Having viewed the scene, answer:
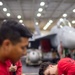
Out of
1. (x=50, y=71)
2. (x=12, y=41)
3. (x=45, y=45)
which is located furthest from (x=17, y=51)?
(x=45, y=45)

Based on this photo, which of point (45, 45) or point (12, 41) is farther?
point (45, 45)

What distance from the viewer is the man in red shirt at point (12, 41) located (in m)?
1.02

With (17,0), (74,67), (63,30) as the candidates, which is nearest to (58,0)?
(17,0)

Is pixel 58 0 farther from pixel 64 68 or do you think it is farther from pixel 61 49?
pixel 64 68

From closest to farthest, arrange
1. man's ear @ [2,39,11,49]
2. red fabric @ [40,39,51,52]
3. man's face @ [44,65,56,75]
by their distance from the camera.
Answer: man's ear @ [2,39,11,49] → man's face @ [44,65,56,75] → red fabric @ [40,39,51,52]

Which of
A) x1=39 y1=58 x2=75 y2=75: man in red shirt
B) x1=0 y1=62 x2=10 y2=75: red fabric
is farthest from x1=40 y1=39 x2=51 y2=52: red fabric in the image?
x1=0 y1=62 x2=10 y2=75: red fabric

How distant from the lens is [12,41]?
40.2 inches

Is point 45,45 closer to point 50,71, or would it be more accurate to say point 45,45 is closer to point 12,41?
point 50,71

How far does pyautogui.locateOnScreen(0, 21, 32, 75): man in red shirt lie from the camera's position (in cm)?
102

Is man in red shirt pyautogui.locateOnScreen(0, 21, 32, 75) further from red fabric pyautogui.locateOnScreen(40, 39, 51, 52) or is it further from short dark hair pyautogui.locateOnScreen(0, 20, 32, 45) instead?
red fabric pyautogui.locateOnScreen(40, 39, 51, 52)

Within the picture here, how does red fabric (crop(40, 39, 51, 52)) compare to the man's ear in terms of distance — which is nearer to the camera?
the man's ear

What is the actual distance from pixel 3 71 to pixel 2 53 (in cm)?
9

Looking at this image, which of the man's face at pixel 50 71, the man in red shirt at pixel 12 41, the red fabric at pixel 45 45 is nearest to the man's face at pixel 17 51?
the man in red shirt at pixel 12 41

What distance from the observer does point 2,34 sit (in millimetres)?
1028
